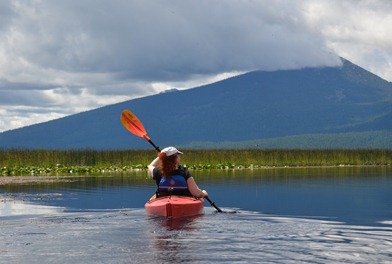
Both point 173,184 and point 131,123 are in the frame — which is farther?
point 131,123

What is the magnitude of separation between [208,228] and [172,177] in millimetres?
2630

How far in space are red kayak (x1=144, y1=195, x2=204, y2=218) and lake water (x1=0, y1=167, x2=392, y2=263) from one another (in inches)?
10.5

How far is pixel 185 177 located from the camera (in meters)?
19.1

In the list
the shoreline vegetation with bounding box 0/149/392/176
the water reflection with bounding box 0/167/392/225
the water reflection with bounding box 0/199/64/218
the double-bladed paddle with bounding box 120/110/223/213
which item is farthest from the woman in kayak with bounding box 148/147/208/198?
the shoreline vegetation with bounding box 0/149/392/176

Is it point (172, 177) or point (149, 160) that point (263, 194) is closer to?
point (172, 177)

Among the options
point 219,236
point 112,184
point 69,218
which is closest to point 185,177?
point 69,218

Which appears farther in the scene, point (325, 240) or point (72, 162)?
point (72, 162)

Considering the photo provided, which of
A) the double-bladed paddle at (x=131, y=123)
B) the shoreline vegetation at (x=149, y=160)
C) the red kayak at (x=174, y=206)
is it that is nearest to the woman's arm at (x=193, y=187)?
the red kayak at (x=174, y=206)

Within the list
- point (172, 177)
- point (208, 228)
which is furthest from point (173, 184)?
point (208, 228)

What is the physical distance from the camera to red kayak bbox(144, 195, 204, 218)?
18.5m

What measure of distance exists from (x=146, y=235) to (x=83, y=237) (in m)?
1.13

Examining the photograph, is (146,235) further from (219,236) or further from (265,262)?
(265,262)

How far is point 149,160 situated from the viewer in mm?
49531

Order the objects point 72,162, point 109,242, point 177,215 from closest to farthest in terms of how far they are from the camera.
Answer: point 109,242, point 177,215, point 72,162
